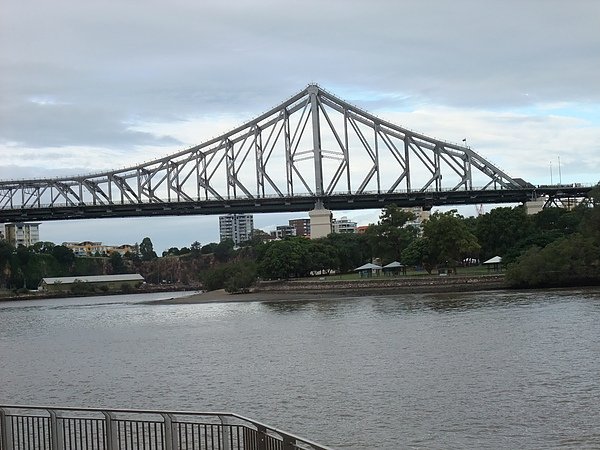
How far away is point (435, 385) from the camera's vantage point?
996 inches

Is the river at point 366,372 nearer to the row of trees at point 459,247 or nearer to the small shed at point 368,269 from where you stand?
the row of trees at point 459,247

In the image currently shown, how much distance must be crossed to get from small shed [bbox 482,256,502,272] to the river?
26.5 m

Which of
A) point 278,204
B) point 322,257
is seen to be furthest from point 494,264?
point 278,204

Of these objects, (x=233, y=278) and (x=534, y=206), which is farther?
(x=534, y=206)

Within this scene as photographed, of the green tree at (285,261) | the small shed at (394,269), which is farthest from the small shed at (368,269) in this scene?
the green tree at (285,261)

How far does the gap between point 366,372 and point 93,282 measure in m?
143

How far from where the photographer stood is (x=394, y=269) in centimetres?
9819

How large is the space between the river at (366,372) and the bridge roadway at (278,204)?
6020 cm

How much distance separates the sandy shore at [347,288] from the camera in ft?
249

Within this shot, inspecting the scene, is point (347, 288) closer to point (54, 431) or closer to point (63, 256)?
point (54, 431)

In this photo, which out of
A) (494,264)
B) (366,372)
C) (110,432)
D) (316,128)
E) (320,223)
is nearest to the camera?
(110,432)

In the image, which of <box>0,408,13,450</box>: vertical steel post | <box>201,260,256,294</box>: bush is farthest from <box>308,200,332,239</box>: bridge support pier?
<box>0,408,13,450</box>: vertical steel post

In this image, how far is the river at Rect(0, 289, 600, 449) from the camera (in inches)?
790

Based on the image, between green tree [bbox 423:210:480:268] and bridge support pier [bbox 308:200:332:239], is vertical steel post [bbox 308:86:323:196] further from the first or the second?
green tree [bbox 423:210:480:268]
